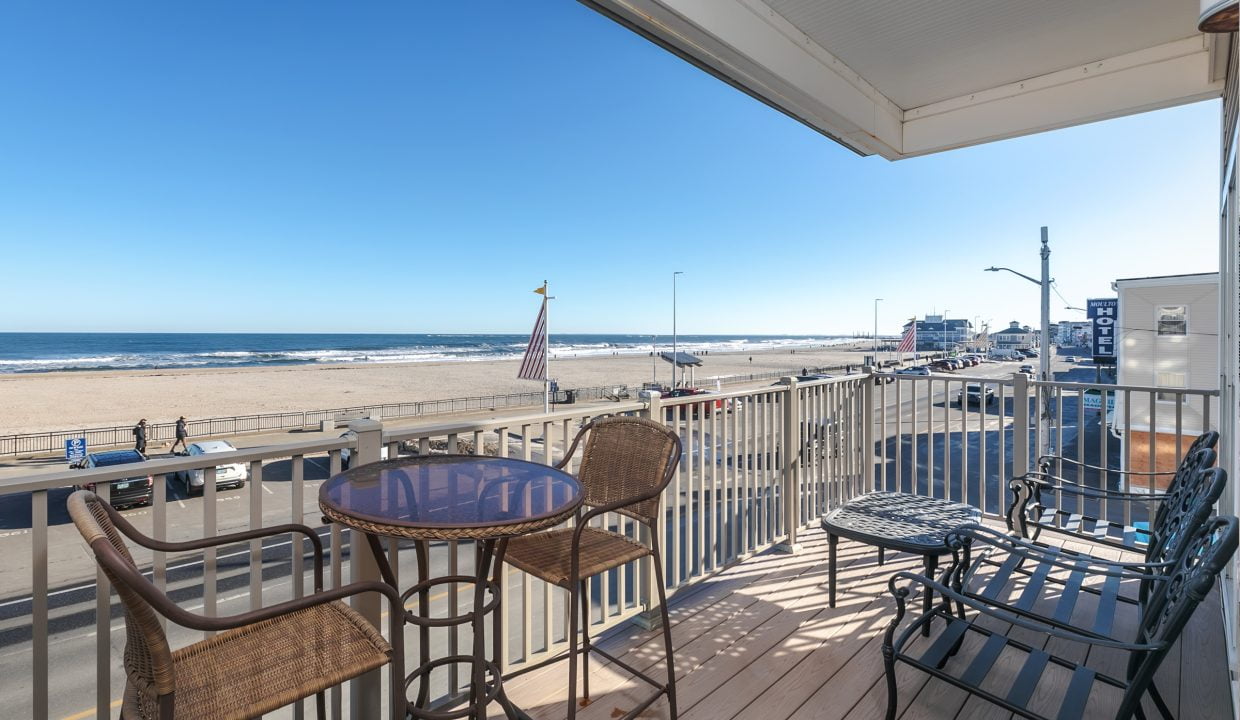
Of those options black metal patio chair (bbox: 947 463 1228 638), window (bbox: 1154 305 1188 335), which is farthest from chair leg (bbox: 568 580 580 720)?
window (bbox: 1154 305 1188 335)

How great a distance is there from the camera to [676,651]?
2.01 meters

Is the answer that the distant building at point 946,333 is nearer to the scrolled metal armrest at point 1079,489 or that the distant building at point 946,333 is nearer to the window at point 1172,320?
the window at point 1172,320

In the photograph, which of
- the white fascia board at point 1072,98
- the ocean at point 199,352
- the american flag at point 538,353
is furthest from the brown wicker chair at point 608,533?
the ocean at point 199,352

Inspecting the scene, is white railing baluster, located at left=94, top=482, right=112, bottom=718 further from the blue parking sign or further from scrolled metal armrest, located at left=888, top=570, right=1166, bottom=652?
the blue parking sign

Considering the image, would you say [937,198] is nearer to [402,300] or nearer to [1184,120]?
[1184,120]

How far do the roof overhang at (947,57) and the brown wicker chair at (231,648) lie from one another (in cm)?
190

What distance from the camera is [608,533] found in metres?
1.80

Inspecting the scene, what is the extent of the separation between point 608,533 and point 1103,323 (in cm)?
1867

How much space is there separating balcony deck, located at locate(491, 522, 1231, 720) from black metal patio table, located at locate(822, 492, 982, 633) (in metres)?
0.21

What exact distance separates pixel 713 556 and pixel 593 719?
109 cm

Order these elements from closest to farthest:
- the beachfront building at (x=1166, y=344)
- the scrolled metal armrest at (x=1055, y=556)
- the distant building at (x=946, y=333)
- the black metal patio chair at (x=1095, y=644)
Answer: the black metal patio chair at (x=1095, y=644)
the scrolled metal armrest at (x=1055, y=556)
the beachfront building at (x=1166, y=344)
the distant building at (x=946, y=333)

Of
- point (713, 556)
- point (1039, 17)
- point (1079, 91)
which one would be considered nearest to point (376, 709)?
point (713, 556)

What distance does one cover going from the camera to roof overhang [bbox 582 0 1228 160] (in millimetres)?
2104

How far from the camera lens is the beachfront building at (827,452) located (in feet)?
4.93
